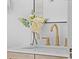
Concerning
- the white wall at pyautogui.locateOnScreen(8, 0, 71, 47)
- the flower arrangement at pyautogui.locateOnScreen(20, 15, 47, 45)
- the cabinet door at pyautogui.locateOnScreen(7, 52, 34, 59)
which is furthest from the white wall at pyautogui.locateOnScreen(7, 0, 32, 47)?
the cabinet door at pyautogui.locateOnScreen(7, 52, 34, 59)

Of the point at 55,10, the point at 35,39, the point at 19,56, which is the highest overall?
the point at 55,10

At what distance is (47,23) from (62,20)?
22cm

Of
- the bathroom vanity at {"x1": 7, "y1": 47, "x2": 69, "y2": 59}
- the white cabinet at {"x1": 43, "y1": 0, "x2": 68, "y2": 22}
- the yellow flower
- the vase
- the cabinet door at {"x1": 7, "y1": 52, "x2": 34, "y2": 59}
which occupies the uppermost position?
the white cabinet at {"x1": 43, "y1": 0, "x2": 68, "y2": 22}

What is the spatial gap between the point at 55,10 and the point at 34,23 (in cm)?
32

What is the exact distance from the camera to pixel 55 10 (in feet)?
6.76

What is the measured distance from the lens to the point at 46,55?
5.33 feet

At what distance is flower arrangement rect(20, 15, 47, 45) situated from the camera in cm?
210

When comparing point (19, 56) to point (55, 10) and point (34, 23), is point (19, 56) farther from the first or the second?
point (55, 10)

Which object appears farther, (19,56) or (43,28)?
(43,28)

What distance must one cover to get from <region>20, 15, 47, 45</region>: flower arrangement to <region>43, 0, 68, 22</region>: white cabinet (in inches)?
4.0

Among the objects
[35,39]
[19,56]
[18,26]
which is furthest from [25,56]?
[18,26]

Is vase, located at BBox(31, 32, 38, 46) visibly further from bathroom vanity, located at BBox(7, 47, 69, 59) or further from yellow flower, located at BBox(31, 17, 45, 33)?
bathroom vanity, located at BBox(7, 47, 69, 59)

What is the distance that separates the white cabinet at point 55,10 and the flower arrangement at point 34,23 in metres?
0.10

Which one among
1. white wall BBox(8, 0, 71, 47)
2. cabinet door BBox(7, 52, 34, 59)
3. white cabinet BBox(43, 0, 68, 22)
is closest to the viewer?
cabinet door BBox(7, 52, 34, 59)
